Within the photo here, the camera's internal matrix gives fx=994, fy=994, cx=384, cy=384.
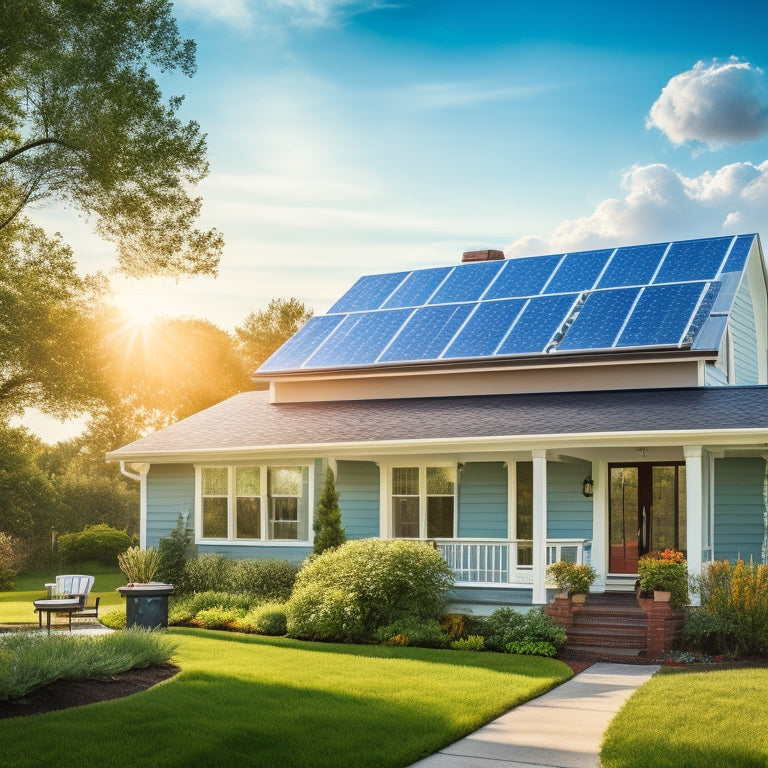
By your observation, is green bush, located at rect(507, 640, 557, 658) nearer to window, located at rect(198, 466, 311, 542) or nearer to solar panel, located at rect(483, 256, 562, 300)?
window, located at rect(198, 466, 311, 542)

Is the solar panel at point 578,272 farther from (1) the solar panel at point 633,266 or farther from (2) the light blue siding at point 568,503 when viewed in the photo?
(2) the light blue siding at point 568,503

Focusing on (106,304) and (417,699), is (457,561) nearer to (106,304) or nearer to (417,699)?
(417,699)

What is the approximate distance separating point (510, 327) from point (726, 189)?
832 cm

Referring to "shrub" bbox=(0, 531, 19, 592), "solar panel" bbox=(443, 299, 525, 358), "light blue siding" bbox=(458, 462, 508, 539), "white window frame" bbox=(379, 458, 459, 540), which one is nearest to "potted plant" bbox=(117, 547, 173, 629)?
"white window frame" bbox=(379, 458, 459, 540)

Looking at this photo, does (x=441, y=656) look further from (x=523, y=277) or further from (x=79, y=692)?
(x=523, y=277)

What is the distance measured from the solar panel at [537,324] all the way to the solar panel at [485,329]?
0.77 ft

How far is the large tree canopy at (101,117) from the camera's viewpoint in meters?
12.6

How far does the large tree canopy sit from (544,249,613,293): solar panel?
1018 centimetres

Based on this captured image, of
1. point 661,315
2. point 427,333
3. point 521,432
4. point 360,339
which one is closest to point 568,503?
point 521,432

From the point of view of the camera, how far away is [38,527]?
37.5 meters

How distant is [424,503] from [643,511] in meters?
4.19

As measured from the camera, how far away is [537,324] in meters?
21.0

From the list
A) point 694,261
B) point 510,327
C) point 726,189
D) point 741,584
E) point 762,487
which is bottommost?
point 741,584

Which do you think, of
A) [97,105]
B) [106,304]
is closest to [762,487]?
[97,105]
